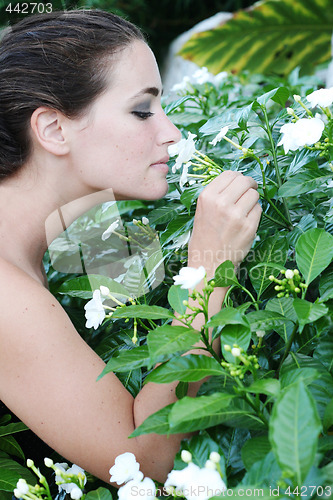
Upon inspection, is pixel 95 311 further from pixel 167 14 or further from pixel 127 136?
pixel 167 14

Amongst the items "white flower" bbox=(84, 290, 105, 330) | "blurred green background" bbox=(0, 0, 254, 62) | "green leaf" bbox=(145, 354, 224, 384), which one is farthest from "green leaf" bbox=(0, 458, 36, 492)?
"blurred green background" bbox=(0, 0, 254, 62)

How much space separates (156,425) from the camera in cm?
72

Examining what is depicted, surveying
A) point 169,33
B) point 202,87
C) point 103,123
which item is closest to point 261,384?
point 103,123

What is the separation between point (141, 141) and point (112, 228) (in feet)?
0.68

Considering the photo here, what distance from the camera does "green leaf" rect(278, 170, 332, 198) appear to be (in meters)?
0.98

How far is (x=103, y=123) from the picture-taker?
1278 millimetres

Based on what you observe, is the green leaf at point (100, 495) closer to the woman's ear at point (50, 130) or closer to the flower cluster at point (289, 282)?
the flower cluster at point (289, 282)

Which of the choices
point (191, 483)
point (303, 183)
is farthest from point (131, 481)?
point (303, 183)

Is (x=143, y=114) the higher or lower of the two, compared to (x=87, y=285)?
higher

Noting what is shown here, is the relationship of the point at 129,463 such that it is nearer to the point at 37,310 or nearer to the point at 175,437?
the point at 175,437

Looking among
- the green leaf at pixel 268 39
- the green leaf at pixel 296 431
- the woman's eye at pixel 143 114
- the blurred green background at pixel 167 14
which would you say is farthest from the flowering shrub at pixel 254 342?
the blurred green background at pixel 167 14

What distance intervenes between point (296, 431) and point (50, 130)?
3.14 feet

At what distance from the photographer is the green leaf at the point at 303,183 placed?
98 cm

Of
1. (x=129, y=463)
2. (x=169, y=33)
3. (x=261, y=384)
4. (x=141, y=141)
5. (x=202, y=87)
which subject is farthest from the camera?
(x=169, y=33)
